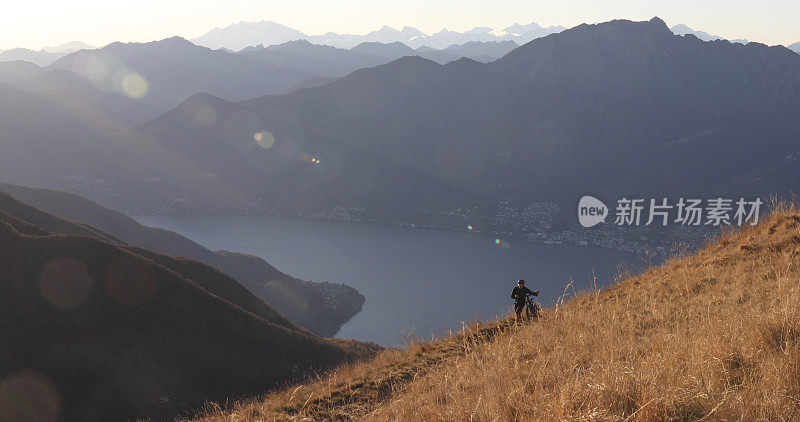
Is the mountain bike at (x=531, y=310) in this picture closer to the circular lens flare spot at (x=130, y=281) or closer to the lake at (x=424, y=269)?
the circular lens flare spot at (x=130, y=281)

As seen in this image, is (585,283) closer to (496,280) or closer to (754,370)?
(496,280)

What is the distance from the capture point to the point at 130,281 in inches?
1423

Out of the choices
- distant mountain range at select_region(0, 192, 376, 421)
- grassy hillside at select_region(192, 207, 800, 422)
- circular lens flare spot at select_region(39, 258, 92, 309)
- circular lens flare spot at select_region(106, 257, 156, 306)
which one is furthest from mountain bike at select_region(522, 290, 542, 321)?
circular lens flare spot at select_region(39, 258, 92, 309)

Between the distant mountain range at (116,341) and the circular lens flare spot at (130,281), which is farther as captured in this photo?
the circular lens flare spot at (130,281)

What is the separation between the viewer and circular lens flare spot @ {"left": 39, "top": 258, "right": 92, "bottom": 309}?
1247 inches

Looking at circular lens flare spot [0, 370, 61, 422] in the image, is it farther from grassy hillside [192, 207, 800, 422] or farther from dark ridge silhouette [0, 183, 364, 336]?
dark ridge silhouette [0, 183, 364, 336]

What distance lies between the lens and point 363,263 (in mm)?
165250

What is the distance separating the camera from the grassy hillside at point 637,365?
377 cm

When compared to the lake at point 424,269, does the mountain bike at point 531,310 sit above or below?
above

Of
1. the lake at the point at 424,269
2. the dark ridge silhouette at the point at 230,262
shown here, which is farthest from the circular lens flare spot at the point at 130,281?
the lake at the point at 424,269

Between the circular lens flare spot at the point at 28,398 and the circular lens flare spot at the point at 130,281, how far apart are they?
8.73 m

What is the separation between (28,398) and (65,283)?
36.3 feet

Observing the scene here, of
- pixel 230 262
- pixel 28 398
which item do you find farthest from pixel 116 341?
pixel 230 262

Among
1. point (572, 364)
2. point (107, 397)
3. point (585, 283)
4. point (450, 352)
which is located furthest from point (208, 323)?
point (585, 283)
